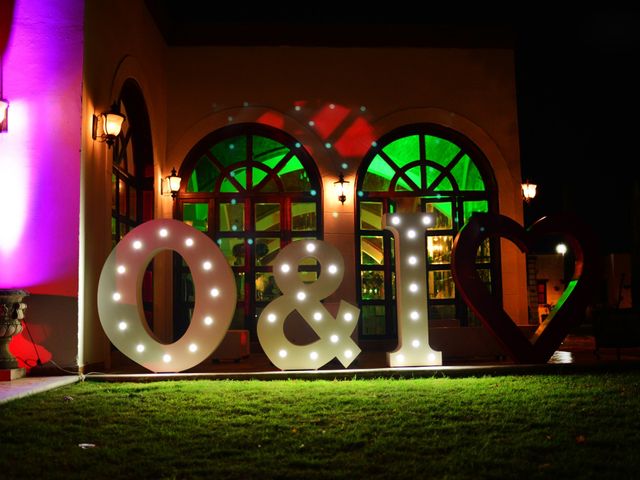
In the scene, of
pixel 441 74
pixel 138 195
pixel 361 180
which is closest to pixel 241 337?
pixel 138 195

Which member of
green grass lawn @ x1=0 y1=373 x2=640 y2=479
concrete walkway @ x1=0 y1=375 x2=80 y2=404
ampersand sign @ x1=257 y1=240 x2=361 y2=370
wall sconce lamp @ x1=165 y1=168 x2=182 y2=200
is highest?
→ wall sconce lamp @ x1=165 y1=168 x2=182 y2=200

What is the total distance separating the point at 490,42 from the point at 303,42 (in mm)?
3490

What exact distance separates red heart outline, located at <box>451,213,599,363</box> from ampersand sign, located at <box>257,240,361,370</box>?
1.43 meters

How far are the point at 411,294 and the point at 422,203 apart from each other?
5020mm

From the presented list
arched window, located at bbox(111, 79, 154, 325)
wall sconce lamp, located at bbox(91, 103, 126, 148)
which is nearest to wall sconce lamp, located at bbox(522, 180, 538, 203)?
arched window, located at bbox(111, 79, 154, 325)

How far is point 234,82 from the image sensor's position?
42.1ft

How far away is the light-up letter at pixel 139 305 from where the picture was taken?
772 centimetres

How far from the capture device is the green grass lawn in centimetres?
402

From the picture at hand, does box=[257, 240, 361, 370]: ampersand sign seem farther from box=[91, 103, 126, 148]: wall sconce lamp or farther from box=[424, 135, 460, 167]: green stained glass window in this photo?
box=[424, 135, 460, 167]: green stained glass window

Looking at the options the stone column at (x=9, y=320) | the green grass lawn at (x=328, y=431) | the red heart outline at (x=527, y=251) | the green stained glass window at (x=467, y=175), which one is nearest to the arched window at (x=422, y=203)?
the green stained glass window at (x=467, y=175)

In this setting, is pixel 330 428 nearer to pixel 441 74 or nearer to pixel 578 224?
pixel 578 224

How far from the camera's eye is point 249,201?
1271 cm

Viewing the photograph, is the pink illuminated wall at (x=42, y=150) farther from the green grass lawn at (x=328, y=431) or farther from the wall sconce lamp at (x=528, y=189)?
the wall sconce lamp at (x=528, y=189)

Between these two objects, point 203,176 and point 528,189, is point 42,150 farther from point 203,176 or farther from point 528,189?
point 528,189
